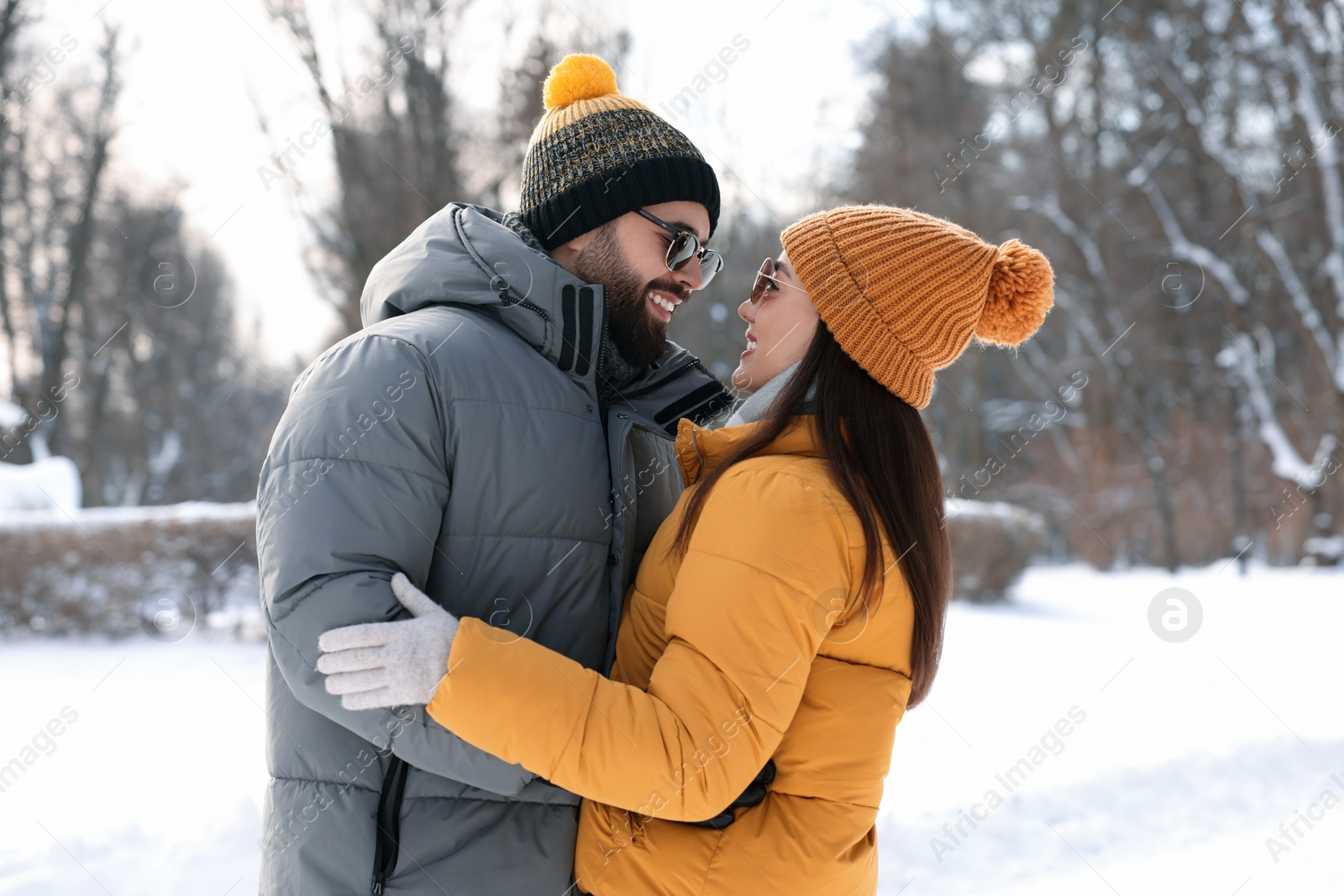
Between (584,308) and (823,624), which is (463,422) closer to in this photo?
(584,308)

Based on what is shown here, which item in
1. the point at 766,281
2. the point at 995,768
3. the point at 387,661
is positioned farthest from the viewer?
the point at 995,768

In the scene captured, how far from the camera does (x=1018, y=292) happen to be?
1.96 meters

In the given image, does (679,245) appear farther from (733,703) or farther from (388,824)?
(388,824)

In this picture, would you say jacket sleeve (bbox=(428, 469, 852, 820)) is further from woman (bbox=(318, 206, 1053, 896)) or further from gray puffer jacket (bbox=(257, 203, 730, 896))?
gray puffer jacket (bbox=(257, 203, 730, 896))

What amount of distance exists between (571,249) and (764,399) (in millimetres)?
814

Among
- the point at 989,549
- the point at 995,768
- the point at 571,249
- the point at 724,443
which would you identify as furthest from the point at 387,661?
the point at 989,549

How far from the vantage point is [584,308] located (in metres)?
2.09

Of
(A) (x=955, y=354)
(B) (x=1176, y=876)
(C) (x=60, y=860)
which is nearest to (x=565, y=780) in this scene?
(A) (x=955, y=354)

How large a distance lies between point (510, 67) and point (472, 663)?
9.85m

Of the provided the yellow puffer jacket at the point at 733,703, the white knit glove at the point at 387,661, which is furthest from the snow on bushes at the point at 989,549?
the white knit glove at the point at 387,661

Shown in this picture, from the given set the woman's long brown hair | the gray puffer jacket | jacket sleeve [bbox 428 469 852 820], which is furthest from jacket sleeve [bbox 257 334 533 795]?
the woman's long brown hair

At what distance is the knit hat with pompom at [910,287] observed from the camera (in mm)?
1898

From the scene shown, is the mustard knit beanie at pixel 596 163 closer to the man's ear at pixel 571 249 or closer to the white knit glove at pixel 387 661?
the man's ear at pixel 571 249

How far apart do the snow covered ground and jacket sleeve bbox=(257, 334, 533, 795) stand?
2.45 feet
